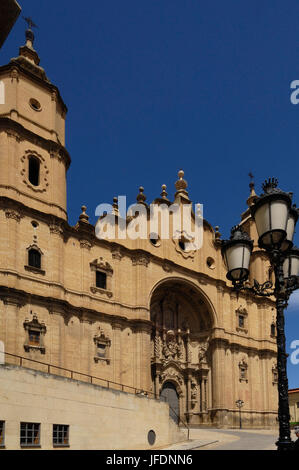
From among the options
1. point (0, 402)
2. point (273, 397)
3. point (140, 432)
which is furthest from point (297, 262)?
point (273, 397)

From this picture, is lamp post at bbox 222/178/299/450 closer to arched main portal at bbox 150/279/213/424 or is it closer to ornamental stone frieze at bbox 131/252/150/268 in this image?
ornamental stone frieze at bbox 131/252/150/268

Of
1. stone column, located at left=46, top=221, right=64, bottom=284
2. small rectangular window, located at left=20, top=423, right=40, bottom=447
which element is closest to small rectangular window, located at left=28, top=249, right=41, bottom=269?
stone column, located at left=46, top=221, right=64, bottom=284

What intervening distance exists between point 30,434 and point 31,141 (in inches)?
830

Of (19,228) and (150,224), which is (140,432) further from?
(150,224)

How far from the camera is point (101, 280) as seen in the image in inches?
1585

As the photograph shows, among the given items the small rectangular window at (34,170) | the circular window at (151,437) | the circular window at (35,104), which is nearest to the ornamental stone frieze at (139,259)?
the small rectangular window at (34,170)

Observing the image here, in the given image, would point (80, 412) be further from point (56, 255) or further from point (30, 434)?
point (56, 255)

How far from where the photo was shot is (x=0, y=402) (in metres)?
22.4

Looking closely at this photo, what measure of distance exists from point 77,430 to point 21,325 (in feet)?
29.9

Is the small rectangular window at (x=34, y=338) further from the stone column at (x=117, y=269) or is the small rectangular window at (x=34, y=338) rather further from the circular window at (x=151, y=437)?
the circular window at (x=151, y=437)

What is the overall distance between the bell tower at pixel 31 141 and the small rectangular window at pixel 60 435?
15441mm

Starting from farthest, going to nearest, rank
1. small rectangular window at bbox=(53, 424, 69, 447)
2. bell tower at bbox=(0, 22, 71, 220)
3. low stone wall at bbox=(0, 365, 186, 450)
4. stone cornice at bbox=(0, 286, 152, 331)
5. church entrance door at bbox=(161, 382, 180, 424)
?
1. church entrance door at bbox=(161, 382, 180, 424)
2. bell tower at bbox=(0, 22, 71, 220)
3. stone cornice at bbox=(0, 286, 152, 331)
4. small rectangular window at bbox=(53, 424, 69, 447)
5. low stone wall at bbox=(0, 365, 186, 450)

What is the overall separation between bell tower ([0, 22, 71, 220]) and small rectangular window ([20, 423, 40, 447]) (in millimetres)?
15684

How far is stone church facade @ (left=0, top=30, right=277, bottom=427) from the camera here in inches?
1350
